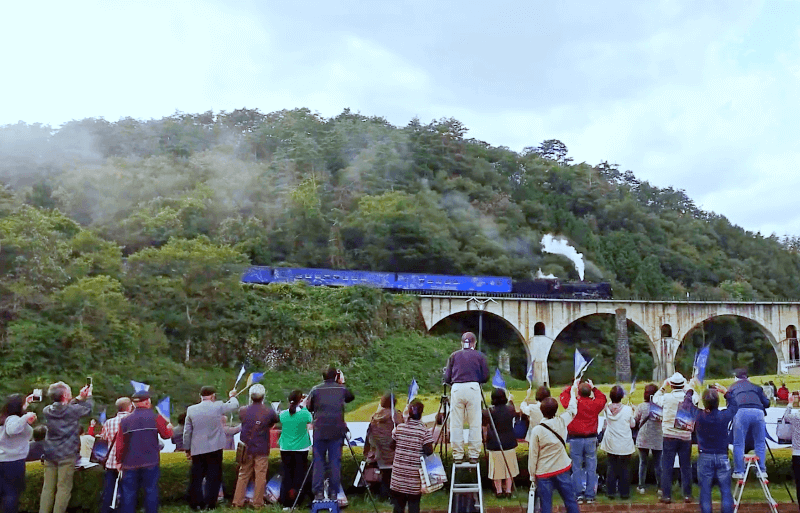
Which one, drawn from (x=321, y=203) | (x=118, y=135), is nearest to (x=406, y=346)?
(x=321, y=203)

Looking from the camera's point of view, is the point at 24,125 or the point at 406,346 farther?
the point at 24,125

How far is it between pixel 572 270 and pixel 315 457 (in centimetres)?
4331

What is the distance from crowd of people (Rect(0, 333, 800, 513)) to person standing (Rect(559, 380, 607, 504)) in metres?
0.02

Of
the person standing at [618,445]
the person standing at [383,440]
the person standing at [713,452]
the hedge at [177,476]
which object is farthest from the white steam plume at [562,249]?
the person standing at [383,440]

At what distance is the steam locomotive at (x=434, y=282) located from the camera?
36.3 metres

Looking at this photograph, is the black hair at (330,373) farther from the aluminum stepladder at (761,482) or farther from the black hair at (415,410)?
the aluminum stepladder at (761,482)

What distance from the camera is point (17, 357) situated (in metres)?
21.1

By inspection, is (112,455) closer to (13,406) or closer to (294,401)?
(13,406)

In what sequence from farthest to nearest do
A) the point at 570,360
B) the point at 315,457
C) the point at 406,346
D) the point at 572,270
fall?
the point at 572,270 < the point at 570,360 < the point at 406,346 < the point at 315,457

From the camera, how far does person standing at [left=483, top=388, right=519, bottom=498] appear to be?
795 centimetres

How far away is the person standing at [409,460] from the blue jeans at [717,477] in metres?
3.22

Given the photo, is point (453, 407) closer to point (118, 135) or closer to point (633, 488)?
point (633, 488)

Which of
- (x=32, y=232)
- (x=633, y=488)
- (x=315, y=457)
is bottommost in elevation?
(x=633, y=488)

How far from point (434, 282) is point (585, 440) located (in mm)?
30223
